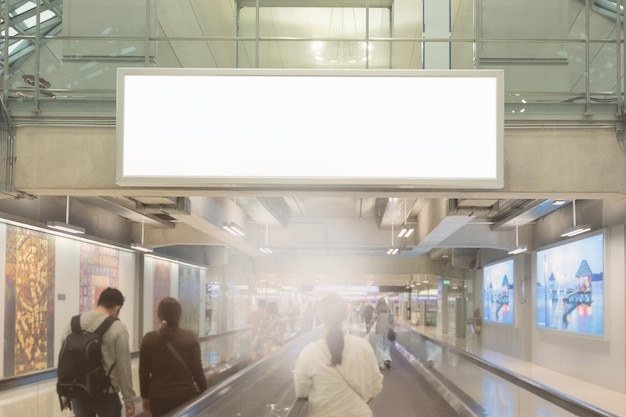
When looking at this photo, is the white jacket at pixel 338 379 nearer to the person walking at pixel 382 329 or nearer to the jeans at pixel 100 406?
the jeans at pixel 100 406

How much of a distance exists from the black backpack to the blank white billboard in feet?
8.68

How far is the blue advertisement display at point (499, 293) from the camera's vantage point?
2238cm

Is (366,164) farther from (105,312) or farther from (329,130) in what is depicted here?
(105,312)

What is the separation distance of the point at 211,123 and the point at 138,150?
83 centimetres

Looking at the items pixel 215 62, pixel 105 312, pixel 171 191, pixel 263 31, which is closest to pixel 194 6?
pixel 215 62

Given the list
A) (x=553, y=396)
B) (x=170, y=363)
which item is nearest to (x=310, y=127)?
(x=170, y=363)

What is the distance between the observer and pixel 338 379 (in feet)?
14.0

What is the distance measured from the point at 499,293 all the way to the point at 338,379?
21.0 meters

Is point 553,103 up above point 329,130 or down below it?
above

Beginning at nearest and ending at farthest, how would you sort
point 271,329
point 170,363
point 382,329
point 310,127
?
point 170,363 → point 310,127 → point 382,329 → point 271,329

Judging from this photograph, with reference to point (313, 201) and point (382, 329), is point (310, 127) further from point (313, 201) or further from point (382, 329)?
point (313, 201)

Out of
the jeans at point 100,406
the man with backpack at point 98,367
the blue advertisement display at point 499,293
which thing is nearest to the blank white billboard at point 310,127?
the man with backpack at point 98,367

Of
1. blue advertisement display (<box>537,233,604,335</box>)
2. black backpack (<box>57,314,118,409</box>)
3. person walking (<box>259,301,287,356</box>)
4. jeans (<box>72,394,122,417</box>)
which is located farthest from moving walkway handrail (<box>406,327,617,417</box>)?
person walking (<box>259,301,287,356</box>)

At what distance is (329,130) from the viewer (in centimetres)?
745
